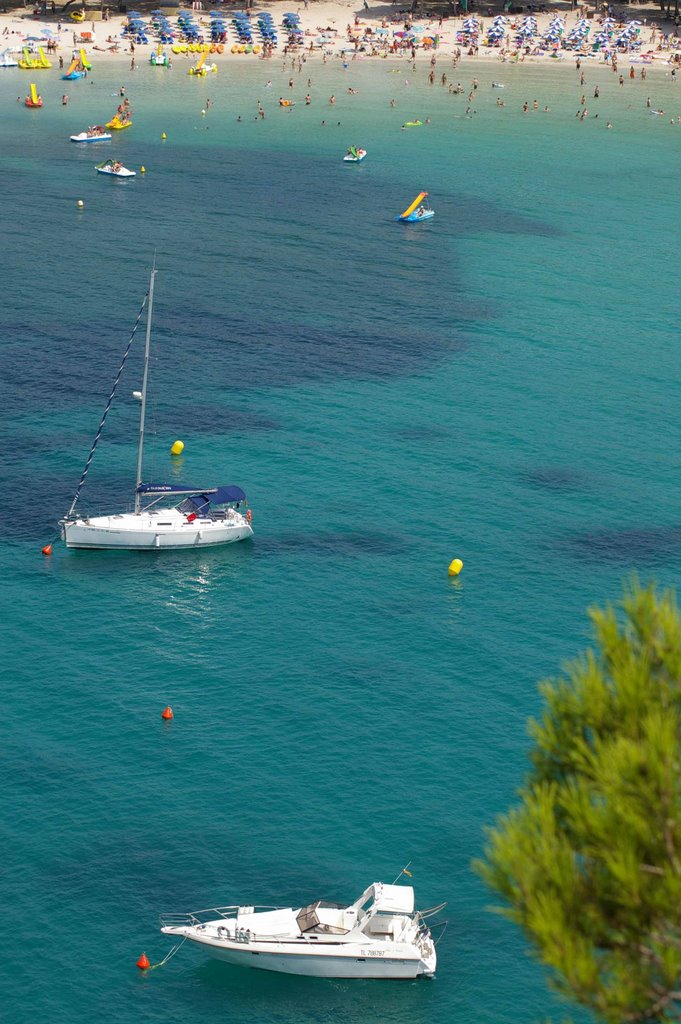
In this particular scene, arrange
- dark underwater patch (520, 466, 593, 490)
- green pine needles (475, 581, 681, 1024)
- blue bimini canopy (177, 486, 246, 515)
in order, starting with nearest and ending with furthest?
green pine needles (475, 581, 681, 1024) → blue bimini canopy (177, 486, 246, 515) → dark underwater patch (520, 466, 593, 490)

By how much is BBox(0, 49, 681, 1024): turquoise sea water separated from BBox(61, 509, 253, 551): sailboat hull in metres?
1.15

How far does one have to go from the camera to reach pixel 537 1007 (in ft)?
195

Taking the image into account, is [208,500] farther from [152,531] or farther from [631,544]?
[631,544]

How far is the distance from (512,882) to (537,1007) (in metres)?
30.9

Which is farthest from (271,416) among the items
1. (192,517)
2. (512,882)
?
(512,882)

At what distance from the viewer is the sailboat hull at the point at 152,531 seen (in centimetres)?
9350

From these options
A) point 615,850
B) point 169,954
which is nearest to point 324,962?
point 169,954

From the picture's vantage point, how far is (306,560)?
309 feet

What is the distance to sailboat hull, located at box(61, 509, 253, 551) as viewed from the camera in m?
93.5

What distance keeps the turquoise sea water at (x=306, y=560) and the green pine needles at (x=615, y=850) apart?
3050 cm

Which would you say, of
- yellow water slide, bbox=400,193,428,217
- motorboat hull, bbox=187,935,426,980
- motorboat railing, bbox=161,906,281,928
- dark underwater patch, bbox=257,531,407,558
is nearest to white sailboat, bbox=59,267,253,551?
dark underwater patch, bbox=257,531,407,558

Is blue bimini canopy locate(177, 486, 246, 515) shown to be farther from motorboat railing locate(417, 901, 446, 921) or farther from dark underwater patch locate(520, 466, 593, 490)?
motorboat railing locate(417, 901, 446, 921)

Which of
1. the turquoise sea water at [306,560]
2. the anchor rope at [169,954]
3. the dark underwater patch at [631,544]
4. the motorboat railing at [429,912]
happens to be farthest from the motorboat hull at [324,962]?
the dark underwater patch at [631,544]

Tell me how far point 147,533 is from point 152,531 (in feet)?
1.16
